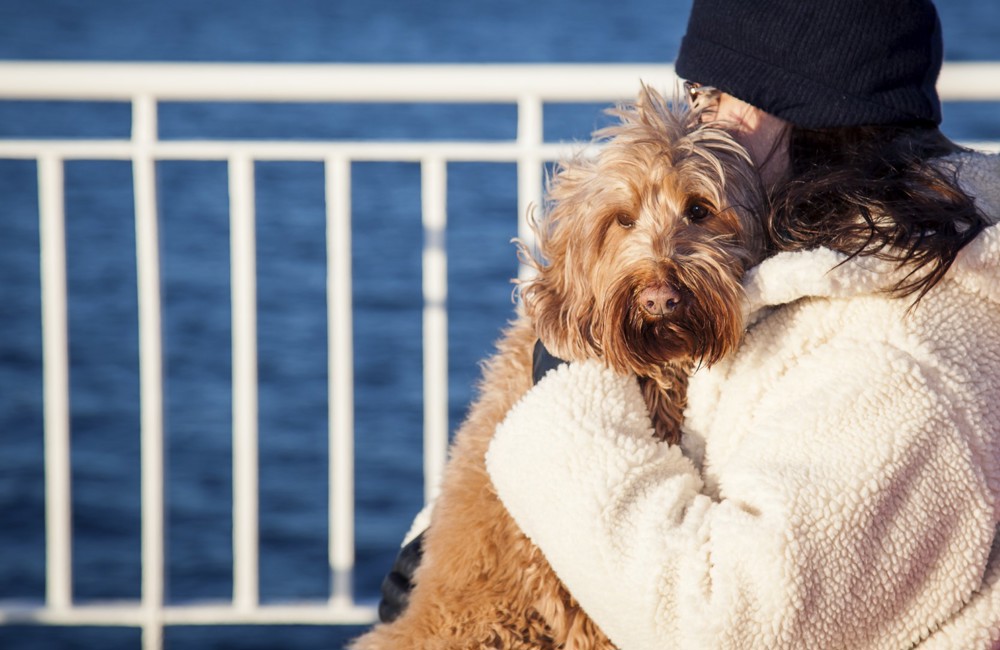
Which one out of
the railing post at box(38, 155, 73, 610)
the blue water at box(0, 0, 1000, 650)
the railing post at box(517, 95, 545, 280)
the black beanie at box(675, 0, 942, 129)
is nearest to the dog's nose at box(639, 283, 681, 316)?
the black beanie at box(675, 0, 942, 129)

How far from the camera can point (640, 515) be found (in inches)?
45.5

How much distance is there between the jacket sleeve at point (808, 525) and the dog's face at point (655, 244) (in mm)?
130

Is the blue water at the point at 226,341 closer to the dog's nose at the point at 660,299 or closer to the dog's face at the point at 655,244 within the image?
the dog's face at the point at 655,244

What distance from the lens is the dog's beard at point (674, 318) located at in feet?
4.01

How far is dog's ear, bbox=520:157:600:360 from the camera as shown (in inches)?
52.6

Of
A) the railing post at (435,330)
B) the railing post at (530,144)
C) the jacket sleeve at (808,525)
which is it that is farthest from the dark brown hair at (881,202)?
the railing post at (435,330)

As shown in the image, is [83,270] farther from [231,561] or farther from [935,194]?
[935,194]

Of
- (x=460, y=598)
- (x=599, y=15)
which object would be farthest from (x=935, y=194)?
(x=599, y=15)

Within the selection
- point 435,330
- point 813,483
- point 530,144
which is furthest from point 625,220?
point 435,330

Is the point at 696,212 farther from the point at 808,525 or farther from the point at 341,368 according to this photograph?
the point at 341,368

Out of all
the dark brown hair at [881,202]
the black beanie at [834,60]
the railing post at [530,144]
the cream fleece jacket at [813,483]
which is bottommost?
the cream fleece jacket at [813,483]

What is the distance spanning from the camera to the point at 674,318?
125 cm

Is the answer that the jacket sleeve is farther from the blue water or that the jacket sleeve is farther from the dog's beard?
the blue water

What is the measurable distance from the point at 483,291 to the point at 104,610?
5.71 m
